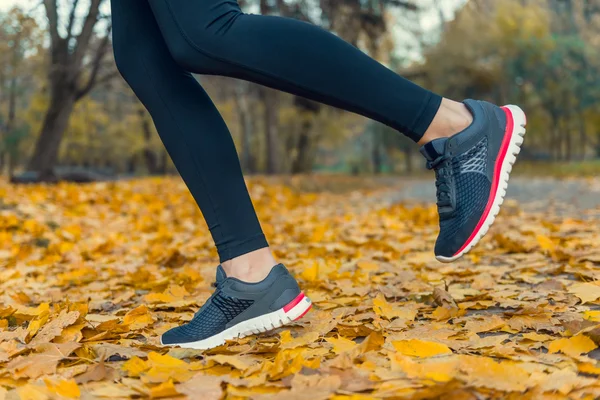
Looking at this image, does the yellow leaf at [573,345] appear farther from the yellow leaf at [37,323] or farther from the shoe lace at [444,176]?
the yellow leaf at [37,323]

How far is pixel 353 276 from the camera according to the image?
248cm

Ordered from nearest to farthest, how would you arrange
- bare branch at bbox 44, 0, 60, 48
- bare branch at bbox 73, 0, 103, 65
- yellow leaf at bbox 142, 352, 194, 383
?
yellow leaf at bbox 142, 352, 194, 383 < bare branch at bbox 73, 0, 103, 65 < bare branch at bbox 44, 0, 60, 48

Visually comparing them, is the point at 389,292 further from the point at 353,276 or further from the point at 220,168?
the point at 220,168

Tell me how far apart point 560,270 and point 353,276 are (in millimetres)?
801

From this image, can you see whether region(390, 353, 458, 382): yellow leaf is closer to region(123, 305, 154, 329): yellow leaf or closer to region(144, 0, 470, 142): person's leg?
region(144, 0, 470, 142): person's leg

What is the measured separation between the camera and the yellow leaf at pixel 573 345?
128 centimetres

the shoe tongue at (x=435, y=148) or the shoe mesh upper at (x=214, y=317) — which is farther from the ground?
the shoe tongue at (x=435, y=148)

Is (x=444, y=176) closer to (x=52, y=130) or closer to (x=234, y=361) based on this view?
(x=234, y=361)

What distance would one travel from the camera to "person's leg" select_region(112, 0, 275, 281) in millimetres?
1631

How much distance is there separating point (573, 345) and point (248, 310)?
0.78 m

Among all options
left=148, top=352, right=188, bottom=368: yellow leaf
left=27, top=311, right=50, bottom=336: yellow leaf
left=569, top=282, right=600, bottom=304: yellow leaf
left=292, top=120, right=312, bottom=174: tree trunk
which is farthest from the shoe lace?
left=292, top=120, right=312, bottom=174: tree trunk

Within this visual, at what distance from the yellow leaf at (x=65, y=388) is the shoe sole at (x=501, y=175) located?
0.92m

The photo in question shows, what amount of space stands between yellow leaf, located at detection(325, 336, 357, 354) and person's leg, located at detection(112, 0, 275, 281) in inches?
11.4

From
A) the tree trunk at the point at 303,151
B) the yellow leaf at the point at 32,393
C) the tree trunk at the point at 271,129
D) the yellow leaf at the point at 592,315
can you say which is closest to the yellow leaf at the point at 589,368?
the yellow leaf at the point at 592,315
